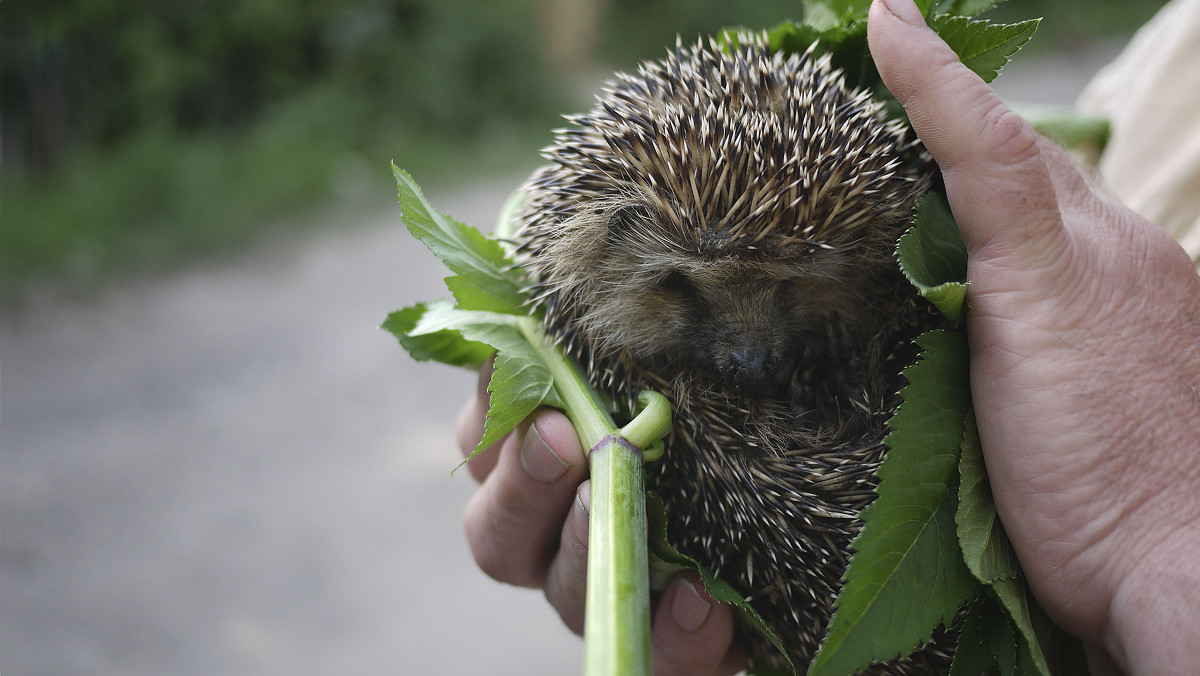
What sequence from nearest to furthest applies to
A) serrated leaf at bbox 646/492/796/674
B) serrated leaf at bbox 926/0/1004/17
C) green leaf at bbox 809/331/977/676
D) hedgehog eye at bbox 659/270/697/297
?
1. green leaf at bbox 809/331/977/676
2. serrated leaf at bbox 646/492/796/674
3. serrated leaf at bbox 926/0/1004/17
4. hedgehog eye at bbox 659/270/697/297

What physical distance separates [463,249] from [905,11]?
0.91 meters

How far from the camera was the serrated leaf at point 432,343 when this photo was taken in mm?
1784

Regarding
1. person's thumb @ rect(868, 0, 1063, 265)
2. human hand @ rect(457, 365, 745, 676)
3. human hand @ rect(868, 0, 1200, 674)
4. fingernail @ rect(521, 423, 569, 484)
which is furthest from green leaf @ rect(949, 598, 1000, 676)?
fingernail @ rect(521, 423, 569, 484)

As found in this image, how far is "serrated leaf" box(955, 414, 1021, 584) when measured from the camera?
1.36 m

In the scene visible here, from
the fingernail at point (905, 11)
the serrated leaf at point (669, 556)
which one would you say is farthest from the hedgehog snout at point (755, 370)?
the fingernail at point (905, 11)

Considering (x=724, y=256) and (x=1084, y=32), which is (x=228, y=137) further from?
(x=1084, y=32)

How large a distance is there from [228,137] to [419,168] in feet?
5.19

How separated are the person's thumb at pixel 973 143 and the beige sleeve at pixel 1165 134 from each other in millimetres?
625

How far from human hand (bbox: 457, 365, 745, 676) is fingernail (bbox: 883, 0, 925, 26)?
0.90 meters

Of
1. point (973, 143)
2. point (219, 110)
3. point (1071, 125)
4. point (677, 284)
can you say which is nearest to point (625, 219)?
point (677, 284)

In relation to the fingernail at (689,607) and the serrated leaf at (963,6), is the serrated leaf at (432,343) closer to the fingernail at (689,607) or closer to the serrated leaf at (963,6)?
the fingernail at (689,607)

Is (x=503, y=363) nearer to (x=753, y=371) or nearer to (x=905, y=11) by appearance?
(x=753, y=371)

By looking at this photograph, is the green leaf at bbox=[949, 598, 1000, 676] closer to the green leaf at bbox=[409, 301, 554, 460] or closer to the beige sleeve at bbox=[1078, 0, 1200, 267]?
the green leaf at bbox=[409, 301, 554, 460]

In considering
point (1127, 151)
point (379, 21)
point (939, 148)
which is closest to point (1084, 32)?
point (379, 21)
